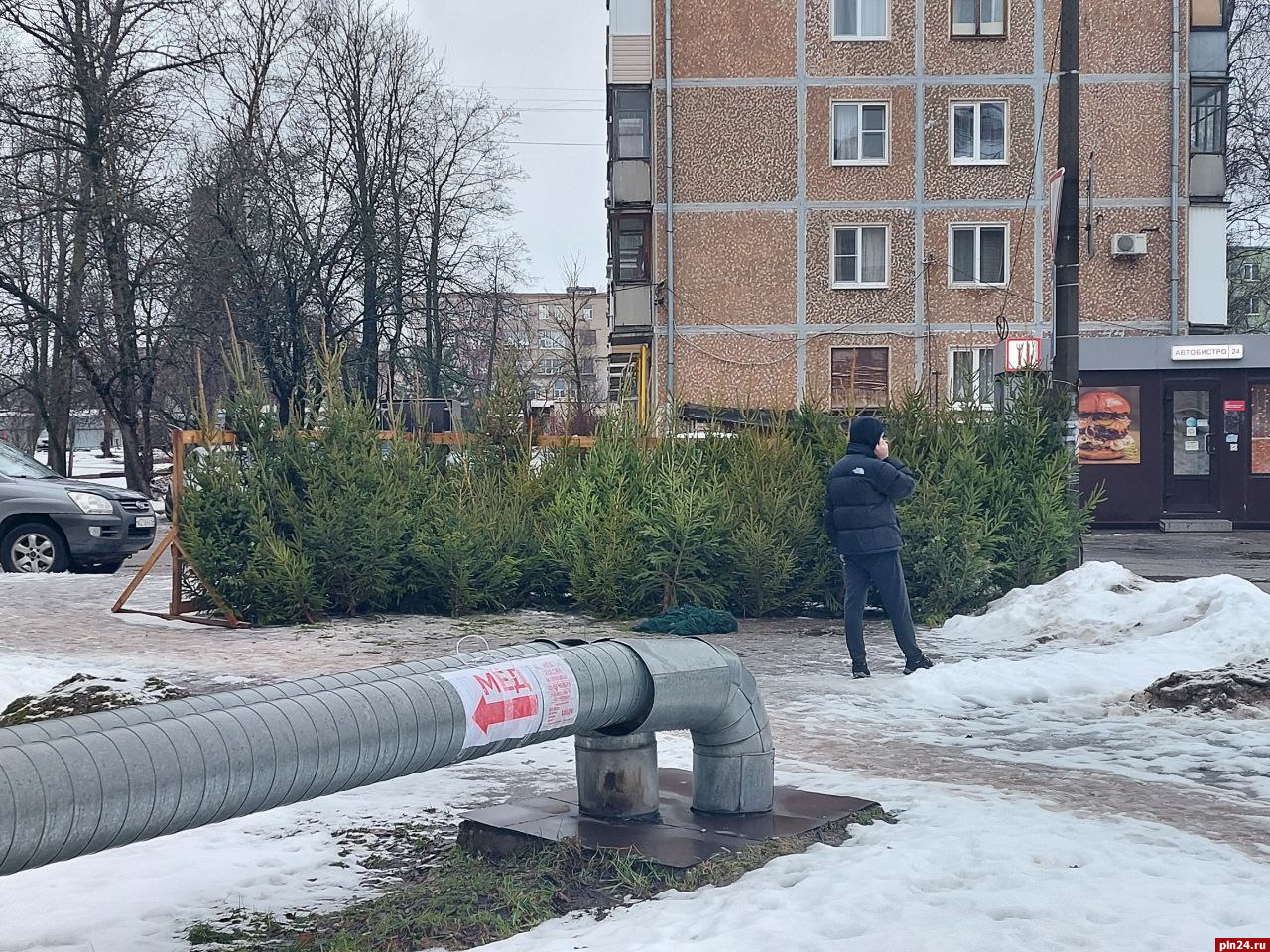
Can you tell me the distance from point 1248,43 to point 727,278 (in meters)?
21.1

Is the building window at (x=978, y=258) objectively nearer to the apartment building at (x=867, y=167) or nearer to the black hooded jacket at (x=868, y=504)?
the apartment building at (x=867, y=167)

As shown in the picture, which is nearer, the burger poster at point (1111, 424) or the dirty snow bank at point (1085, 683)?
the dirty snow bank at point (1085, 683)

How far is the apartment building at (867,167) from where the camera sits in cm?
3419

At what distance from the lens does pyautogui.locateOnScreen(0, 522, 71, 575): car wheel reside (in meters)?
17.1

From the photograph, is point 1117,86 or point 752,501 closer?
point 752,501

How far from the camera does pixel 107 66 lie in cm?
2752

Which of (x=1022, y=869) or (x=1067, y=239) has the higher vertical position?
(x=1067, y=239)

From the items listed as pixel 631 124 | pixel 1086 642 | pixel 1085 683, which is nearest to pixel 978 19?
pixel 631 124

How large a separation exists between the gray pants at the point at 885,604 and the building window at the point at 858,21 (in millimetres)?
27183

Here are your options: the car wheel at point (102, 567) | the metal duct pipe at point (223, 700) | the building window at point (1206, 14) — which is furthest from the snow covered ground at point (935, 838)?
the building window at point (1206, 14)

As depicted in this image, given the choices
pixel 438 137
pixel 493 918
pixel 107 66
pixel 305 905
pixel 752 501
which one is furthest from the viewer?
pixel 438 137

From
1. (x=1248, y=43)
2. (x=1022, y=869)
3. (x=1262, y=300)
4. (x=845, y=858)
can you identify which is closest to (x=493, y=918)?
(x=845, y=858)

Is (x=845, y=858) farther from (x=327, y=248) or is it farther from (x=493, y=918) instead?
(x=327, y=248)

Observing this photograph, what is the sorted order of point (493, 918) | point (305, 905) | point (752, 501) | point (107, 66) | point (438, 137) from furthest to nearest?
point (438, 137), point (107, 66), point (752, 501), point (305, 905), point (493, 918)
